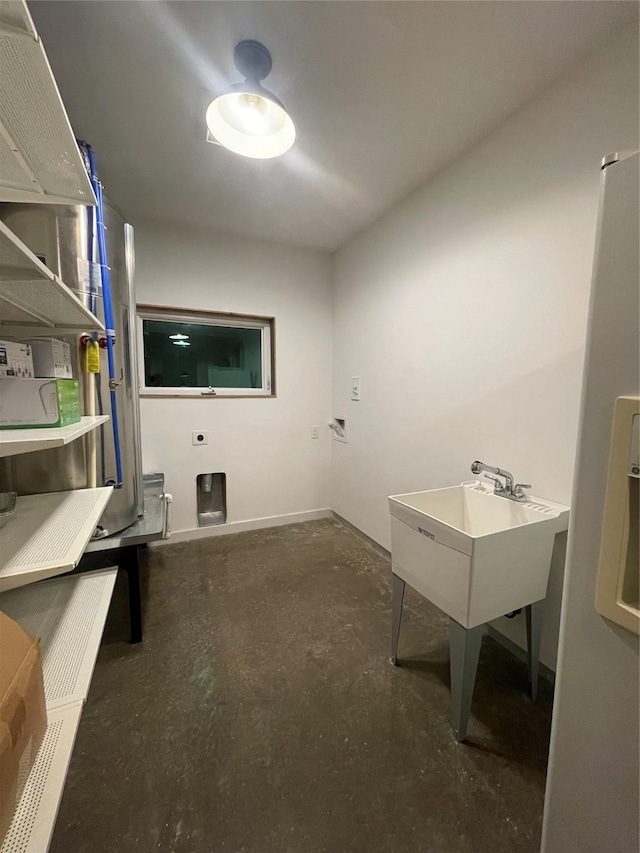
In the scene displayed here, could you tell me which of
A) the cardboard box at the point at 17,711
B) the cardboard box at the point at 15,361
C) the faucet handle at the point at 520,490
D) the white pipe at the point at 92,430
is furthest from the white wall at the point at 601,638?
the white pipe at the point at 92,430

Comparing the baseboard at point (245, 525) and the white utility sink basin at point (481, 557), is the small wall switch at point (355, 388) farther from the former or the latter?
the white utility sink basin at point (481, 557)

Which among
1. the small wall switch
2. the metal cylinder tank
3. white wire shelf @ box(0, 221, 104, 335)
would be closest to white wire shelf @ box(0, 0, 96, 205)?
white wire shelf @ box(0, 221, 104, 335)

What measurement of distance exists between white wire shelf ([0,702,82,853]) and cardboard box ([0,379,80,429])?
77 cm

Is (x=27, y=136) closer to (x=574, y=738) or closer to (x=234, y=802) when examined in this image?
(x=574, y=738)

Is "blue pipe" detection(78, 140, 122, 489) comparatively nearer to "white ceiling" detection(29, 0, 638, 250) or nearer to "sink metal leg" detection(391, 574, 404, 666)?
"white ceiling" detection(29, 0, 638, 250)

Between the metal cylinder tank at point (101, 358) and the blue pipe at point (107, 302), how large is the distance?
0.8 inches

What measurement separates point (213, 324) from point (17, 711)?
8.37ft

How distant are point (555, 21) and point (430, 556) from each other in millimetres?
1881

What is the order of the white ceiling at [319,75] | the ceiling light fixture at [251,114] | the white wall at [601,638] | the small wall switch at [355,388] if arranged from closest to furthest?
1. the white wall at [601,638]
2. the white ceiling at [319,75]
3. the ceiling light fixture at [251,114]
4. the small wall switch at [355,388]

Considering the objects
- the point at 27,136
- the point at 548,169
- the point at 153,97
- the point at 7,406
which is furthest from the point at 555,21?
the point at 7,406

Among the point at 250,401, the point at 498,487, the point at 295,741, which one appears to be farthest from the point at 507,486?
the point at 250,401

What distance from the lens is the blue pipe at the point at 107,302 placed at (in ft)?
4.71

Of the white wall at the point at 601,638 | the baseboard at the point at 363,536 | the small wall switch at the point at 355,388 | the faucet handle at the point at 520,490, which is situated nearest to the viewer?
the white wall at the point at 601,638

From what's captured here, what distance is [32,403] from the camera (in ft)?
3.27
